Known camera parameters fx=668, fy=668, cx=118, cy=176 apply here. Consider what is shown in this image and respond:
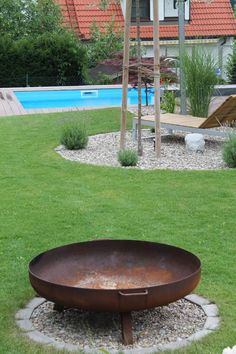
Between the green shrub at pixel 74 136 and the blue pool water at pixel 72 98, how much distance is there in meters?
8.84

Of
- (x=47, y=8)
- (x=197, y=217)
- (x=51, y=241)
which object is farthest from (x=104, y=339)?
(x=47, y=8)

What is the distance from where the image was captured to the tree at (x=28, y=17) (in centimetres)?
2227

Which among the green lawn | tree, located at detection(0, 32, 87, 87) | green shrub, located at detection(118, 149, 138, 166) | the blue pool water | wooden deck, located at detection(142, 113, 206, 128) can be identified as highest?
tree, located at detection(0, 32, 87, 87)

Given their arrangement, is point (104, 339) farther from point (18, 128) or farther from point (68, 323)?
point (18, 128)

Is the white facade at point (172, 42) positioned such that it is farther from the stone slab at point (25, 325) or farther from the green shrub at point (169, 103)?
the stone slab at point (25, 325)

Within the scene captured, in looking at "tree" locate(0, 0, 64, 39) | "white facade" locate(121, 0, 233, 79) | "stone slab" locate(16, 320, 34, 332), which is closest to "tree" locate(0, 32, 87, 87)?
"tree" locate(0, 0, 64, 39)

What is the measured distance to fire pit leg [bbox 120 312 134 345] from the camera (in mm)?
3707

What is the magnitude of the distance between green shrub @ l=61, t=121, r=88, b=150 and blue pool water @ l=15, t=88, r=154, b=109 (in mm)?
8839

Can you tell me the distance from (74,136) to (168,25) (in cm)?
1787

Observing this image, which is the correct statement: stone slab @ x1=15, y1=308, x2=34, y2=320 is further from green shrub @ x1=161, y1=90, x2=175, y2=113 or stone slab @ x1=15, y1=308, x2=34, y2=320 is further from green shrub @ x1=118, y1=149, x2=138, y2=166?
green shrub @ x1=161, y1=90, x2=175, y2=113

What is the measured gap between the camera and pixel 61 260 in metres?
4.36

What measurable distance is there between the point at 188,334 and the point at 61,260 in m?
0.99

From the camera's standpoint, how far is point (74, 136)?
→ 998 cm

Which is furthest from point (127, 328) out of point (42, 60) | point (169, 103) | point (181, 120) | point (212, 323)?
point (42, 60)
